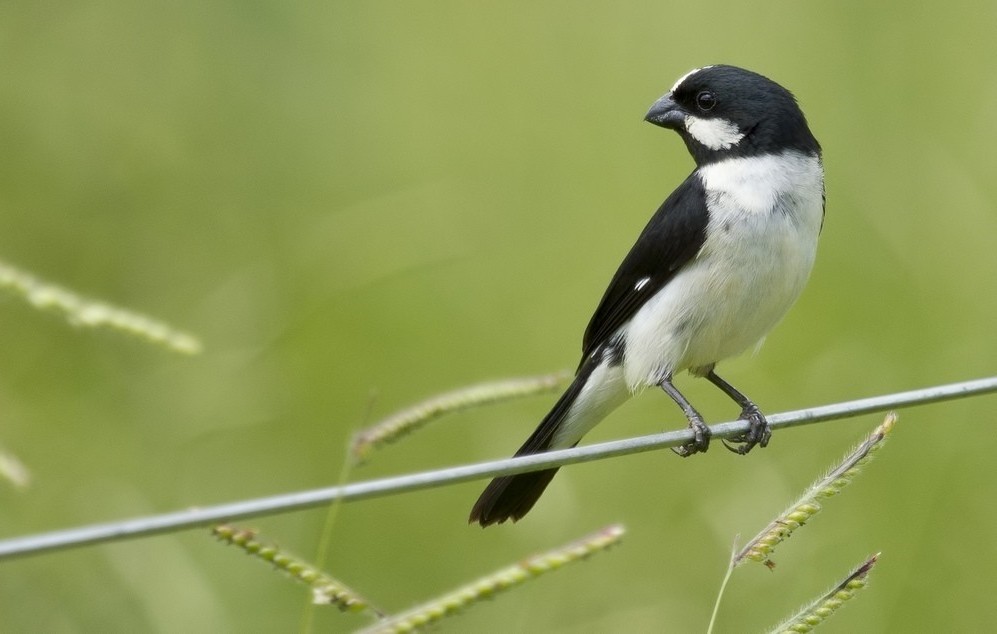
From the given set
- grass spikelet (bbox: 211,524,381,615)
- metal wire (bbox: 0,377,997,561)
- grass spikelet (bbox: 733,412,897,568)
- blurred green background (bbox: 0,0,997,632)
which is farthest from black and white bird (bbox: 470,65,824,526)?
grass spikelet (bbox: 211,524,381,615)

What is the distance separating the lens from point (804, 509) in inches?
61.3

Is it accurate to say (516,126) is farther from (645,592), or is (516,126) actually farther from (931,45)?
(645,592)

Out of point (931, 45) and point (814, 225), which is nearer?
point (814, 225)

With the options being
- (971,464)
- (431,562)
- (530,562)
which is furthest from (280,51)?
(530,562)

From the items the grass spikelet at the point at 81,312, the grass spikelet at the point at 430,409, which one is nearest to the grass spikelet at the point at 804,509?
the grass spikelet at the point at 430,409

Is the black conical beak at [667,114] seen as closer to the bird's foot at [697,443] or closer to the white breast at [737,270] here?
the white breast at [737,270]

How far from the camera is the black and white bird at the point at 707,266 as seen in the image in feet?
10.00

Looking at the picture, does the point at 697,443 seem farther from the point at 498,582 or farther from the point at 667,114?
the point at 498,582

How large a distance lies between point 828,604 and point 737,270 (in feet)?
5.17

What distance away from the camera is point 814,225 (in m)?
3.16

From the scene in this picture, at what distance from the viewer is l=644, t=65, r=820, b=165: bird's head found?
3225 millimetres

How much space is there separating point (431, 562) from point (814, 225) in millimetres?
1579

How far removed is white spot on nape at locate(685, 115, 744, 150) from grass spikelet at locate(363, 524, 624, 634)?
2.14m

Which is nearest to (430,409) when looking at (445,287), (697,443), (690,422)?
(697,443)
